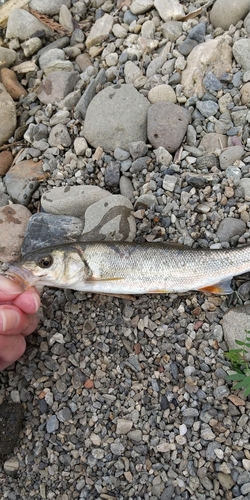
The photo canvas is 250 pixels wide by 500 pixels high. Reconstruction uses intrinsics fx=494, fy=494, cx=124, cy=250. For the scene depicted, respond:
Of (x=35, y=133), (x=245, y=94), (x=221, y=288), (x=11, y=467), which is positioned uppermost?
(x=245, y=94)

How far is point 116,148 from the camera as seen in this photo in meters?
5.43

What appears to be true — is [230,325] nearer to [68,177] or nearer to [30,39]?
[68,177]

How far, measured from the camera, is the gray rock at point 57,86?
6.07m

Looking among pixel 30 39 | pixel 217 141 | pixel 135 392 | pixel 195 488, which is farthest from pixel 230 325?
pixel 30 39

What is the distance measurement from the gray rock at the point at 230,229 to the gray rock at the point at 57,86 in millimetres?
2683

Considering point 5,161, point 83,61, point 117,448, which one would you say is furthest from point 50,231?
point 83,61

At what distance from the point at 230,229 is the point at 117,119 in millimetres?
1760

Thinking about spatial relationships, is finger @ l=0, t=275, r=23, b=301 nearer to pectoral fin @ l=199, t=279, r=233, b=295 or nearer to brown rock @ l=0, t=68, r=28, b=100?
pectoral fin @ l=199, t=279, r=233, b=295

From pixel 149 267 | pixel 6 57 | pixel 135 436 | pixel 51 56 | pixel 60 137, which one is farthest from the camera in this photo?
pixel 6 57

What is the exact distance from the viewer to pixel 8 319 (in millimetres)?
3982

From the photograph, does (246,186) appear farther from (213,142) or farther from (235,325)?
(235,325)

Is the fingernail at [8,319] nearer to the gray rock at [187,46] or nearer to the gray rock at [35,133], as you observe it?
the gray rock at [35,133]

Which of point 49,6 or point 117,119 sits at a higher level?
point 49,6

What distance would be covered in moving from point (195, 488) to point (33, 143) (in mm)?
4027
